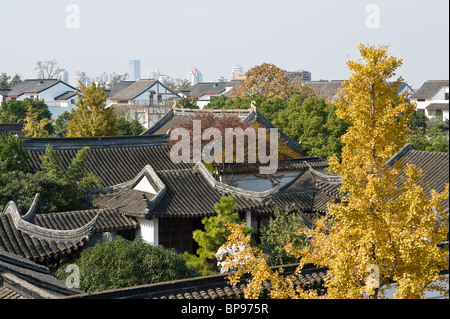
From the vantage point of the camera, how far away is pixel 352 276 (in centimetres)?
595

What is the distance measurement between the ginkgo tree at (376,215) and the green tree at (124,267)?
15.4 ft

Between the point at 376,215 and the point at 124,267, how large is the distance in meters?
6.16

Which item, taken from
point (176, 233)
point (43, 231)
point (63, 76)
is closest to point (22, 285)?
point (43, 231)

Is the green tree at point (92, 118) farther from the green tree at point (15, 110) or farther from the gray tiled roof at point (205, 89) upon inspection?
the gray tiled roof at point (205, 89)

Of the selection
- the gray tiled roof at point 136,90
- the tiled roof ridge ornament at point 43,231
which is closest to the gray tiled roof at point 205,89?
the gray tiled roof at point 136,90

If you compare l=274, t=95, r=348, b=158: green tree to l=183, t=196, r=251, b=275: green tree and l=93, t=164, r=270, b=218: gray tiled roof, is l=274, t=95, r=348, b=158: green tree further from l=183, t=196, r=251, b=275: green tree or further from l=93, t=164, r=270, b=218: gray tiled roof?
l=183, t=196, r=251, b=275: green tree

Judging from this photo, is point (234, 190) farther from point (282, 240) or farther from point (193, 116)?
point (193, 116)

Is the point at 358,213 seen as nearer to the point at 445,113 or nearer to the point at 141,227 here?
the point at 141,227

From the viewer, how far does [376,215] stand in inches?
231

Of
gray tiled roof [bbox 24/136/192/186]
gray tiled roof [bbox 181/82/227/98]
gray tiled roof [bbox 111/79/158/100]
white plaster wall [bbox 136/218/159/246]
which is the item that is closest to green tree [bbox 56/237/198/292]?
white plaster wall [bbox 136/218/159/246]

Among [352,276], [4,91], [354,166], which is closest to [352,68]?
[354,166]
